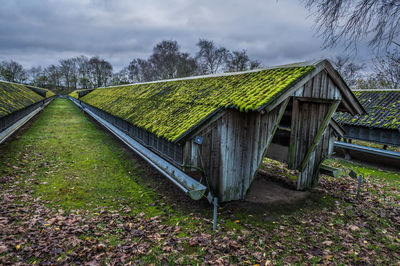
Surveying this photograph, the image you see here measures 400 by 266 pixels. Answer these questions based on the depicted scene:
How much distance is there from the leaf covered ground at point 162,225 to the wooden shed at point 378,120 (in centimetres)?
423

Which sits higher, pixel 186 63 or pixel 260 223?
pixel 186 63

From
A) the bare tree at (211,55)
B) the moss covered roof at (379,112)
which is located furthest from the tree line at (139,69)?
the moss covered roof at (379,112)

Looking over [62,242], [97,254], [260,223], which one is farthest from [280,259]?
[62,242]

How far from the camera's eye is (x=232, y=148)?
254 inches

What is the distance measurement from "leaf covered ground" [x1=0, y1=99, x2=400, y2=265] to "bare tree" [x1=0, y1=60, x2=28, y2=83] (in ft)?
279

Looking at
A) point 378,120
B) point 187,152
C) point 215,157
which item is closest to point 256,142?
point 215,157

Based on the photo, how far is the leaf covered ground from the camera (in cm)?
450

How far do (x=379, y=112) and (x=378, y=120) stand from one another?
34.9 inches

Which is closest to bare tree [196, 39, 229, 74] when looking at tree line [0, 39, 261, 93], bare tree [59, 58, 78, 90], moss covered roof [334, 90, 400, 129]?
tree line [0, 39, 261, 93]

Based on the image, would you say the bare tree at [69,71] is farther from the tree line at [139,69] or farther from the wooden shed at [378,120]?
the wooden shed at [378,120]

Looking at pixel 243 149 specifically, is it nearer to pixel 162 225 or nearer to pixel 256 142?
pixel 256 142

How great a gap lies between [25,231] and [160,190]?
12.2 feet

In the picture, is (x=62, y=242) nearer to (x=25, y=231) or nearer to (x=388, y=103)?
(x=25, y=231)

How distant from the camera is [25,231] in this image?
495 centimetres
